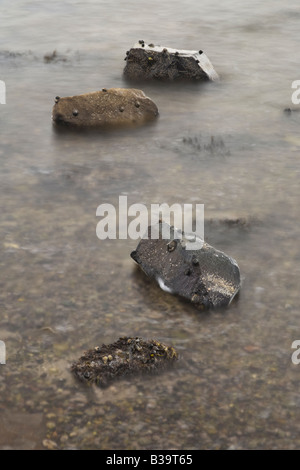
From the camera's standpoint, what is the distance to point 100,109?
10844mm

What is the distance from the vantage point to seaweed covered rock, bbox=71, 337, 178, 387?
5.26 metres

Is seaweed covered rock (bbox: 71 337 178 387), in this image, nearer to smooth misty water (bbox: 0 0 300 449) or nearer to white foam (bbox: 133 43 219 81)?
smooth misty water (bbox: 0 0 300 449)

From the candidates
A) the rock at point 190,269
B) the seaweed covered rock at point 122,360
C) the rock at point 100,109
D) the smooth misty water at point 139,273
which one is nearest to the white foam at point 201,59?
the smooth misty water at point 139,273

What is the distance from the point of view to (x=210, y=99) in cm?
1217

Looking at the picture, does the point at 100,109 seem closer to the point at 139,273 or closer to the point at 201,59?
the point at 201,59

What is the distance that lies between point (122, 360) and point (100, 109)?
248 inches

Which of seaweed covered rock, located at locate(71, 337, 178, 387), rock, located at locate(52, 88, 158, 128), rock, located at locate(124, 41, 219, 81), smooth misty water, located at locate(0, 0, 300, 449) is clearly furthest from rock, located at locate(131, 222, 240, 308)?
rock, located at locate(124, 41, 219, 81)

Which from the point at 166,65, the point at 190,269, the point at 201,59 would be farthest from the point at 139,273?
the point at 201,59

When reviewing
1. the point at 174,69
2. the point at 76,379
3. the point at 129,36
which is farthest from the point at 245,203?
the point at 129,36

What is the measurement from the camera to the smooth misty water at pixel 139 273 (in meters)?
4.89

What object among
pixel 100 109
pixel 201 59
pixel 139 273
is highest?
pixel 201 59

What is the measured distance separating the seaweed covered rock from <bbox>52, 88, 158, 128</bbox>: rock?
233 inches

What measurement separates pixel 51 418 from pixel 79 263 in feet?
7.46

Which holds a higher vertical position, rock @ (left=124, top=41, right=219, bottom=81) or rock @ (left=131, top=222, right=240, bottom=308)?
rock @ (left=124, top=41, right=219, bottom=81)
